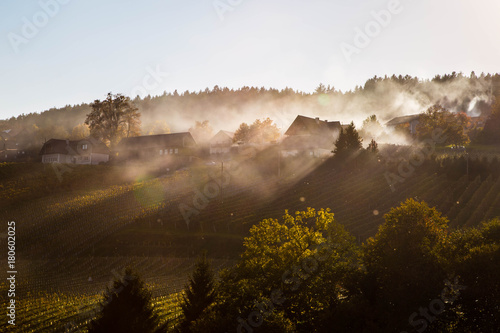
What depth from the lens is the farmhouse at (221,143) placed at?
115 m

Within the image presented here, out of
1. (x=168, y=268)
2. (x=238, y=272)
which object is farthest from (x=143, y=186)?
(x=238, y=272)

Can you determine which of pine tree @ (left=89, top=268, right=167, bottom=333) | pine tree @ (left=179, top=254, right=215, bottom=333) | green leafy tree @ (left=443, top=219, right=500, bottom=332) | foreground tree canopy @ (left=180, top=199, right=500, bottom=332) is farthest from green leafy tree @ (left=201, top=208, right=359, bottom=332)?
green leafy tree @ (left=443, top=219, right=500, bottom=332)

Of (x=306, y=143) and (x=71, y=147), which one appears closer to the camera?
(x=306, y=143)

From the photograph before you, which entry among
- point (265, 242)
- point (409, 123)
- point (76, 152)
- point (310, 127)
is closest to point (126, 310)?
point (265, 242)

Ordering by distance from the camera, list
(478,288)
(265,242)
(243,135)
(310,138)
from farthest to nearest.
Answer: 1. (243,135)
2. (310,138)
3. (265,242)
4. (478,288)

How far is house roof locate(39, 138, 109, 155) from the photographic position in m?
93.7

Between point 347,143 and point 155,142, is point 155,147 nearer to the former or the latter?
point 155,142

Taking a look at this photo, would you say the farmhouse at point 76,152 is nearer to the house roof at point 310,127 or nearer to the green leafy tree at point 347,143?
the house roof at point 310,127

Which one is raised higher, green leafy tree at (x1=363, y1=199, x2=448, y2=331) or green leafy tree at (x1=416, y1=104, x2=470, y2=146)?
green leafy tree at (x1=416, y1=104, x2=470, y2=146)

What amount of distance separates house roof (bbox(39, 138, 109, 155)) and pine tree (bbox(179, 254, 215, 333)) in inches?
2987

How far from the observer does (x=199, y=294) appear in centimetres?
2530

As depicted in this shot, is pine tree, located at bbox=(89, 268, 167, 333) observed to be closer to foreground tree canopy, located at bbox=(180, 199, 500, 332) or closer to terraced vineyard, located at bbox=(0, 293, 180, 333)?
foreground tree canopy, located at bbox=(180, 199, 500, 332)

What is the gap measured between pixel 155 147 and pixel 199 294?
83.5 metres

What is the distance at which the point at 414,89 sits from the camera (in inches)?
7185
